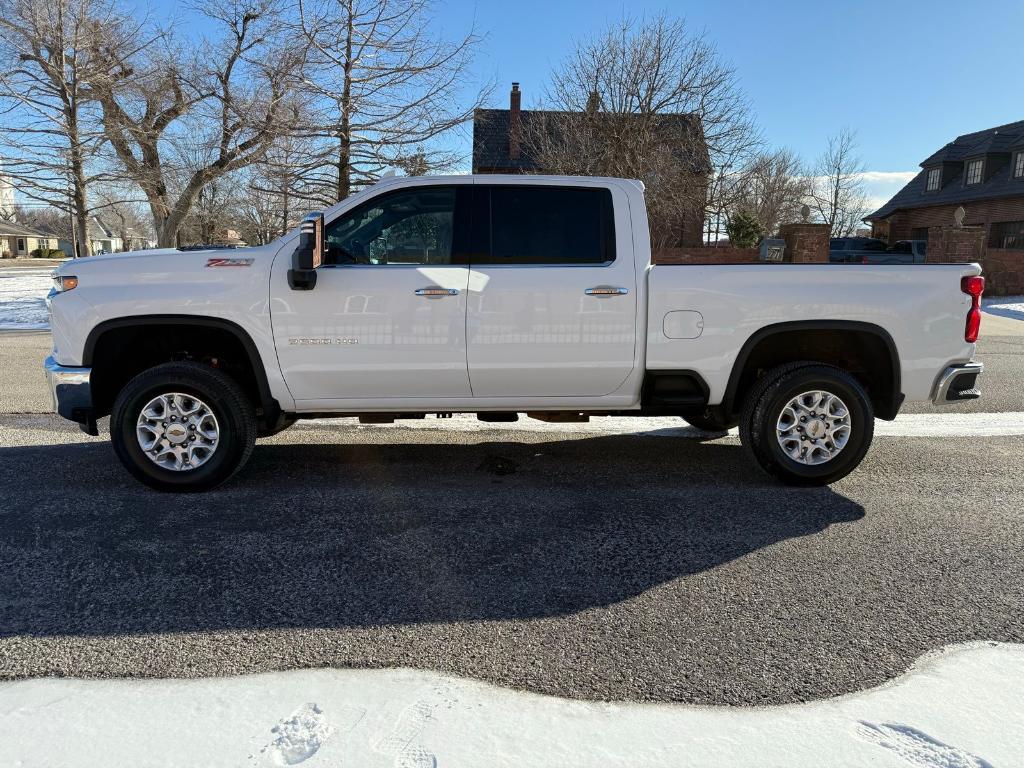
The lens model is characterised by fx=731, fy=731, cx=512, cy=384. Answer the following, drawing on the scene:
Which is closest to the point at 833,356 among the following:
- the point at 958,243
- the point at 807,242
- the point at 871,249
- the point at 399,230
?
the point at 399,230

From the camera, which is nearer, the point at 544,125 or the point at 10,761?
the point at 10,761

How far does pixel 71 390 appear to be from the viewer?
186 inches

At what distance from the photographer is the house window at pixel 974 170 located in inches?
1320

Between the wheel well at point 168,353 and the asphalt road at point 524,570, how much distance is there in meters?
0.62

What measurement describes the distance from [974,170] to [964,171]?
1.15m

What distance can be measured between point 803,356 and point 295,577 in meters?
3.76

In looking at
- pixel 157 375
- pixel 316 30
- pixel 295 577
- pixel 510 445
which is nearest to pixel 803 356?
pixel 510 445

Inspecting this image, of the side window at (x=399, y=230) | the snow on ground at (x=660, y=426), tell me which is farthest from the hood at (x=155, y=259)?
the snow on ground at (x=660, y=426)

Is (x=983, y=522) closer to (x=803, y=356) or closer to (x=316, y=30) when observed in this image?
(x=803, y=356)

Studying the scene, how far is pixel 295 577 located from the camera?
3.54 m

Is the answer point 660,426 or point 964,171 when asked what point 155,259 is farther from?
point 964,171

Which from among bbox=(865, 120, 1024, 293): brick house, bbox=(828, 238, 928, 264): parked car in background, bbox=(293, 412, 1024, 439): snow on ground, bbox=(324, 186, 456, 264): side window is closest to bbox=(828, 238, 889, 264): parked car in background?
bbox=(828, 238, 928, 264): parked car in background

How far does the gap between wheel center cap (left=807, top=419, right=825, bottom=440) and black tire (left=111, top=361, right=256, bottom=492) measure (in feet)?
12.3

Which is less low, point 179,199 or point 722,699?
point 179,199
